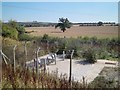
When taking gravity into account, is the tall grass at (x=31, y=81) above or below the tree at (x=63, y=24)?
below

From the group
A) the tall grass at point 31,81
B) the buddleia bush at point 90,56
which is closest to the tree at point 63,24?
the buddleia bush at point 90,56

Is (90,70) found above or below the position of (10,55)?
below

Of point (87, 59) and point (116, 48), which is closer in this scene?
point (87, 59)

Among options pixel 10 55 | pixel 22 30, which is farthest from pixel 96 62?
pixel 22 30

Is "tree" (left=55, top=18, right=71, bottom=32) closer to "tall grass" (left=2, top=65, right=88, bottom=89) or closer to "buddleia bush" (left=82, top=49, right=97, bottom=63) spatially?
"buddleia bush" (left=82, top=49, right=97, bottom=63)

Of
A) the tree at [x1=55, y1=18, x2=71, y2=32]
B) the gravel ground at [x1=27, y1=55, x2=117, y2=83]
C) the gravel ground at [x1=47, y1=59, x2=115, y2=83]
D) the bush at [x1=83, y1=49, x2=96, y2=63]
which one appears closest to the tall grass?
the gravel ground at [x1=27, y1=55, x2=117, y2=83]

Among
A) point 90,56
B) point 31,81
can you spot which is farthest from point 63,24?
point 31,81

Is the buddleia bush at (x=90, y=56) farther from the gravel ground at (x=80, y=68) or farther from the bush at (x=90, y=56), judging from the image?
the gravel ground at (x=80, y=68)

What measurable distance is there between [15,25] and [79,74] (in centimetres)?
1362

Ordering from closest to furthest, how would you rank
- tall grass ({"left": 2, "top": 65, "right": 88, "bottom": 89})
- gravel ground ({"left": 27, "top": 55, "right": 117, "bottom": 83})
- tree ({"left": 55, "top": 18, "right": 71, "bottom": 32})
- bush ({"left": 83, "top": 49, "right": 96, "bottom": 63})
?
1. tall grass ({"left": 2, "top": 65, "right": 88, "bottom": 89})
2. gravel ground ({"left": 27, "top": 55, "right": 117, "bottom": 83})
3. bush ({"left": 83, "top": 49, "right": 96, "bottom": 63})
4. tree ({"left": 55, "top": 18, "right": 71, "bottom": 32})

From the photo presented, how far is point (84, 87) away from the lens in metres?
4.88

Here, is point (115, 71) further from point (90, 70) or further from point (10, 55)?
point (10, 55)

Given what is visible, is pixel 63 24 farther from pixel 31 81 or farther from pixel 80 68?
pixel 31 81

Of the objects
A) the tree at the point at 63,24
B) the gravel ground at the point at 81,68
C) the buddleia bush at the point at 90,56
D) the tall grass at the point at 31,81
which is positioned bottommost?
the gravel ground at the point at 81,68
